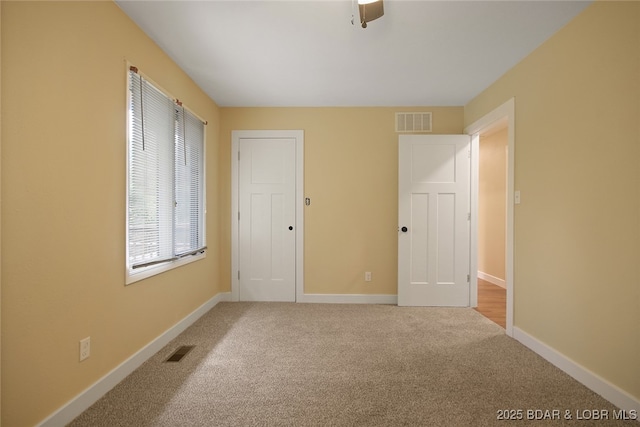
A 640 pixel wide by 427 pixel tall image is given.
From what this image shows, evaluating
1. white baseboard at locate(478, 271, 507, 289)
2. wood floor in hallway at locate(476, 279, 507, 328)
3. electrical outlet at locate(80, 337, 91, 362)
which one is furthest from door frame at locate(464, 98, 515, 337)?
electrical outlet at locate(80, 337, 91, 362)

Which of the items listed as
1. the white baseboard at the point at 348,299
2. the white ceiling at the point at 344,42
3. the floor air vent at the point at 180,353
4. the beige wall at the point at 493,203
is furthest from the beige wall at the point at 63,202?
the beige wall at the point at 493,203

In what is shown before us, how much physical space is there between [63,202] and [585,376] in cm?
326

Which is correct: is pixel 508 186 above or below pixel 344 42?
below

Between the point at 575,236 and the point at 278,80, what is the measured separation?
279 centimetres

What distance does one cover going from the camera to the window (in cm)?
216

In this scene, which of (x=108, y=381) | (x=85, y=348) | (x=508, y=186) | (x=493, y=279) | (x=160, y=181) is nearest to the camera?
(x=85, y=348)

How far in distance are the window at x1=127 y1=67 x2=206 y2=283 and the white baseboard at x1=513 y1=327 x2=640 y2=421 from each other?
10.1 ft

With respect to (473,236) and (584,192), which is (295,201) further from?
(584,192)

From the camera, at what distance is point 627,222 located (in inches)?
66.2

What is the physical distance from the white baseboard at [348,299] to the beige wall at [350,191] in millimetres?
61

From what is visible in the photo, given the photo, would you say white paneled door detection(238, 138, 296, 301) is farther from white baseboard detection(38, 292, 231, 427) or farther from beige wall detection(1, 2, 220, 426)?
beige wall detection(1, 2, 220, 426)

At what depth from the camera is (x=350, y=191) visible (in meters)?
3.81

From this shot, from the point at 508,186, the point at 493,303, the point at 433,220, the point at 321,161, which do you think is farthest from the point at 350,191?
the point at 493,303

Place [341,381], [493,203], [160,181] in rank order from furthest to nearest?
[493,203]
[160,181]
[341,381]
